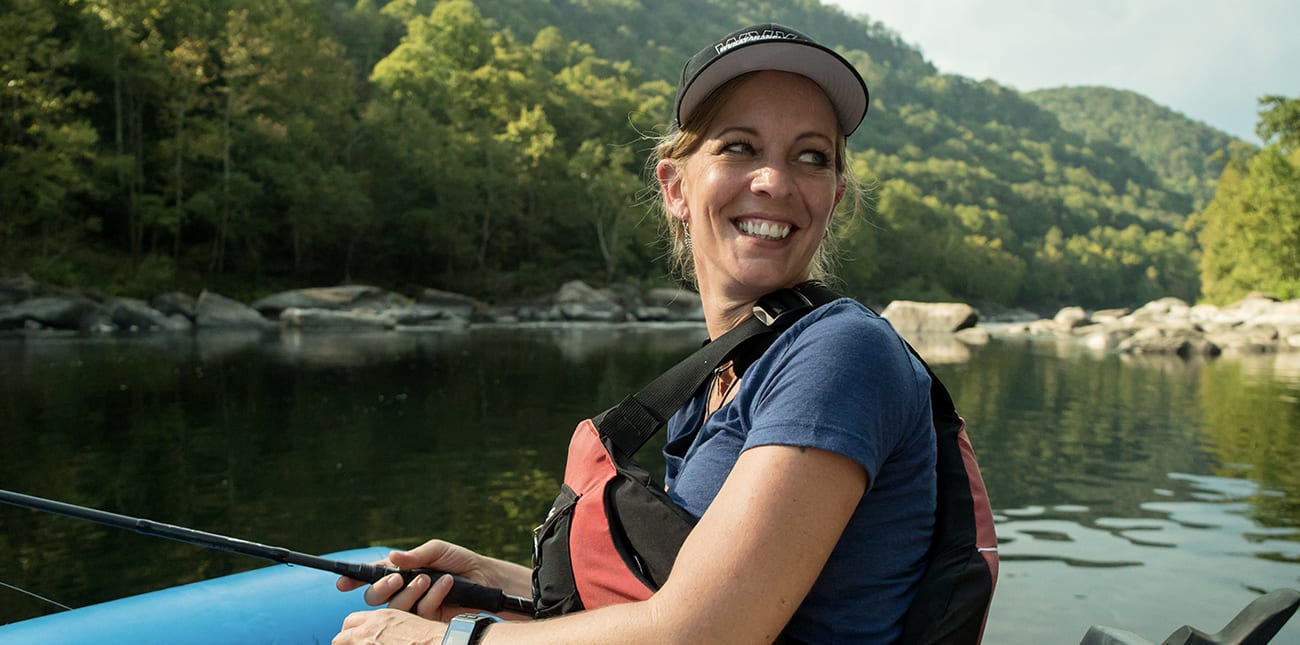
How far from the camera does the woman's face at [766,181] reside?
184 centimetres

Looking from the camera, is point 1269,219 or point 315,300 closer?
point 315,300

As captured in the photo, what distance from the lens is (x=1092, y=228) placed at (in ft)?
372

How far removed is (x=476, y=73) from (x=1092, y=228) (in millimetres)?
84253

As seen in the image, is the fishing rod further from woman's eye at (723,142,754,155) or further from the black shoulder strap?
woman's eye at (723,142,754,155)

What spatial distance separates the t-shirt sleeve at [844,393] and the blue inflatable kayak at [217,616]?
205 cm

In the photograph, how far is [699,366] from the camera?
1792mm

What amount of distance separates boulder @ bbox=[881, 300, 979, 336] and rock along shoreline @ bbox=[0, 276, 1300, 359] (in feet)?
0.15

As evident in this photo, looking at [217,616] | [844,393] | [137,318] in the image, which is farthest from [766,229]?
[137,318]

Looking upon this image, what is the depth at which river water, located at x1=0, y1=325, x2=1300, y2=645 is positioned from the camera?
244 inches

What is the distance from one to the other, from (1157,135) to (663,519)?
20768cm

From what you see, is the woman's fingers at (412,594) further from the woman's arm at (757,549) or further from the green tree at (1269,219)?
the green tree at (1269,219)

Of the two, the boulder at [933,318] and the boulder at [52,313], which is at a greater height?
the boulder at [52,313]

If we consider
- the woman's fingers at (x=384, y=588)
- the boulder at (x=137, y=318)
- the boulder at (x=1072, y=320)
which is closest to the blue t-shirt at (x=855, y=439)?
the woman's fingers at (x=384, y=588)

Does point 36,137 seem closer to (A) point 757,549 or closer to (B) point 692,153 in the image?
(B) point 692,153
